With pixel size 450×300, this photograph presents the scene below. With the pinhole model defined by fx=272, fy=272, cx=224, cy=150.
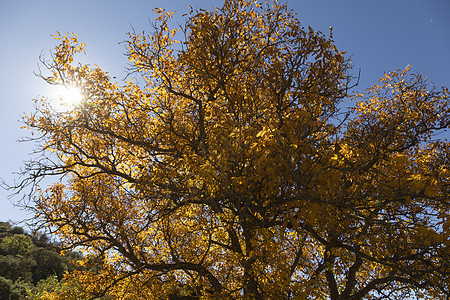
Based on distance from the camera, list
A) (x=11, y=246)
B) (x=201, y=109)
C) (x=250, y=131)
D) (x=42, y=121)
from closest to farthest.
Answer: (x=250, y=131) < (x=201, y=109) < (x=42, y=121) < (x=11, y=246)

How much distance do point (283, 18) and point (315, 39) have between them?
296cm

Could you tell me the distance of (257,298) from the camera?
8.00m

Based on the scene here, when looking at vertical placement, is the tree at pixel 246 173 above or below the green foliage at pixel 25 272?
above

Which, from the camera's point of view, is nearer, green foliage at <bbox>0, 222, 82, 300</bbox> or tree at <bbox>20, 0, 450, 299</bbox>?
tree at <bbox>20, 0, 450, 299</bbox>

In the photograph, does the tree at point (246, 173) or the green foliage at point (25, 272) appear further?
the green foliage at point (25, 272)

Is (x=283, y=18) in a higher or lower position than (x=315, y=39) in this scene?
higher

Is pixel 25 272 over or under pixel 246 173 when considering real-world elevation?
under

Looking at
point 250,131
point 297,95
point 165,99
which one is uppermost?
point 165,99

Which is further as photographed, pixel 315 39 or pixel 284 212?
pixel 315 39

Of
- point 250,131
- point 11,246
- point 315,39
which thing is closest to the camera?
point 250,131

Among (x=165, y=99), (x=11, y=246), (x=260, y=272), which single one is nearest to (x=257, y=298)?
(x=260, y=272)

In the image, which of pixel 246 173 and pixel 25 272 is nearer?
pixel 246 173

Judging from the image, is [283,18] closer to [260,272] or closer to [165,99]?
[165,99]

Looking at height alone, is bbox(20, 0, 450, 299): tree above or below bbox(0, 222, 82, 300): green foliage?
above
